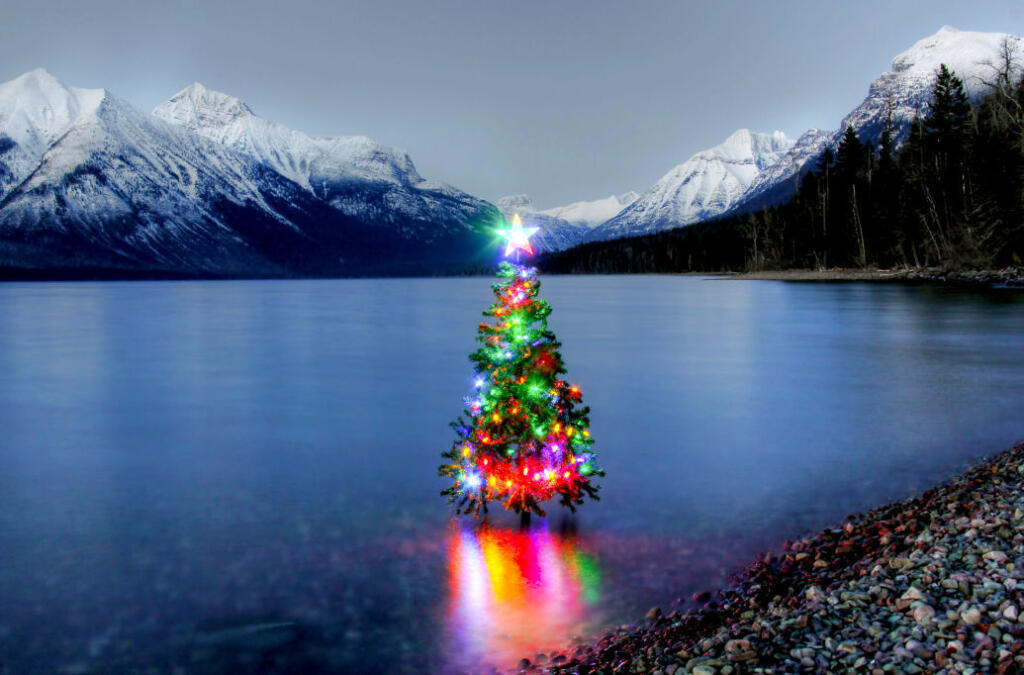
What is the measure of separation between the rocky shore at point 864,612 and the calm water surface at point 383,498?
25.3 inches

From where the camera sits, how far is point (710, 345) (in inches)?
1532

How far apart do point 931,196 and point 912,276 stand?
12437mm

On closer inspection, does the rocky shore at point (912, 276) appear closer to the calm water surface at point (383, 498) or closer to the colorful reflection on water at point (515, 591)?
the calm water surface at point (383, 498)

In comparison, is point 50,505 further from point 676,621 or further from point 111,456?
point 676,621

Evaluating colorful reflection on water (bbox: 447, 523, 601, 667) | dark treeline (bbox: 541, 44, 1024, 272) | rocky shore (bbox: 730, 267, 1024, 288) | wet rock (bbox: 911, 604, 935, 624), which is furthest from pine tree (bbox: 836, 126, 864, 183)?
wet rock (bbox: 911, 604, 935, 624)

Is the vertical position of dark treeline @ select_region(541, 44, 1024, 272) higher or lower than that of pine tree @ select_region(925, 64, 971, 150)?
lower

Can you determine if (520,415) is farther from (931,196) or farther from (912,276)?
(912,276)

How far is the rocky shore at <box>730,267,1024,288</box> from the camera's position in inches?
2950

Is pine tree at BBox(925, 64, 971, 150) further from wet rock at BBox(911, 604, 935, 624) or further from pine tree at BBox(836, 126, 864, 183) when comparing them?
wet rock at BBox(911, 604, 935, 624)

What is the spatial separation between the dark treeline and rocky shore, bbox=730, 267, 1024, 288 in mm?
1527

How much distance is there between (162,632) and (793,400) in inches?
726

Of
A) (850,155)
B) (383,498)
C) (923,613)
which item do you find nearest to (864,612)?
(923,613)

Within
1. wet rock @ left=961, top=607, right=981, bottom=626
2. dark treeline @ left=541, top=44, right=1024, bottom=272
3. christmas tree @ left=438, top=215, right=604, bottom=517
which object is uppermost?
dark treeline @ left=541, top=44, right=1024, bottom=272

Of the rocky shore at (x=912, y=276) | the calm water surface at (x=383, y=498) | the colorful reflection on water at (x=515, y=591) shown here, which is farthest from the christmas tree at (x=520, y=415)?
the rocky shore at (x=912, y=276)
